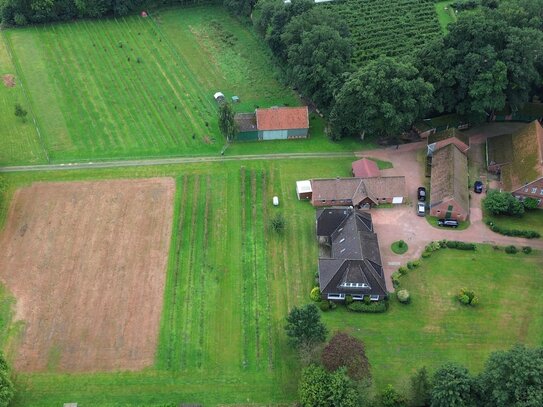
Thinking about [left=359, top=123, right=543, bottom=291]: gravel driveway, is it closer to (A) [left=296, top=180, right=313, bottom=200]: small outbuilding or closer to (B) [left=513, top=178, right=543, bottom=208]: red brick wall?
(B) [left=513, top=178, right=543, bottom=208]: red brick wall

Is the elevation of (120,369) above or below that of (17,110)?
below

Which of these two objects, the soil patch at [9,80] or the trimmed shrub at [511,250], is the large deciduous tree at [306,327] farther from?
the soil patch at [9,80]

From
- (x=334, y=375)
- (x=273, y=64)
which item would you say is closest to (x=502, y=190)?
(x=334, y=375)

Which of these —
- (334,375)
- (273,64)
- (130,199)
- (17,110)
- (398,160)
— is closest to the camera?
(334,375)

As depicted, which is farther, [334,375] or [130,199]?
[130,199]

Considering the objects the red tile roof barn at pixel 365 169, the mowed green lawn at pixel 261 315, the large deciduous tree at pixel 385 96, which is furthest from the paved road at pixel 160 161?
the mowed green lawn at pixel 261 315

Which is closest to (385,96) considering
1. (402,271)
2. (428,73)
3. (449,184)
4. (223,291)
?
(428,73)

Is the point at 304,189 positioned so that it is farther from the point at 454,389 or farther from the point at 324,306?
the point at 454,389

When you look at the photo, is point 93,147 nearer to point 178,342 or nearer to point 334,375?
point 178,342

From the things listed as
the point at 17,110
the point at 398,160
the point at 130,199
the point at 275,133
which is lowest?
the point at 130,199
